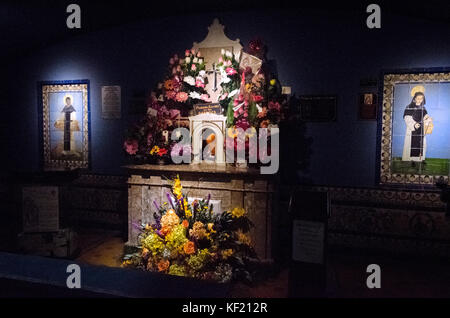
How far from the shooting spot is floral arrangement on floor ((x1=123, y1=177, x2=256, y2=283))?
394cm

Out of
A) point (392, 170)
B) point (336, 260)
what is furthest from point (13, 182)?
point (392, 170)

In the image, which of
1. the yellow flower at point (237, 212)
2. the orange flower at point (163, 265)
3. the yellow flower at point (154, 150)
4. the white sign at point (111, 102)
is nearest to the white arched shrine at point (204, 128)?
the yellow flower at point (154, 150)

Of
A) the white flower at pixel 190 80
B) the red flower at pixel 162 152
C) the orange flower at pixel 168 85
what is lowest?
the red flower at pixel 162 152

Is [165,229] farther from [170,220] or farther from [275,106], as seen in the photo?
[275,106]

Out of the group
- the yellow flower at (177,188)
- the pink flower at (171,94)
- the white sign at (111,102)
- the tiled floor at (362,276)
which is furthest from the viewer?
the white sign at (111,102)

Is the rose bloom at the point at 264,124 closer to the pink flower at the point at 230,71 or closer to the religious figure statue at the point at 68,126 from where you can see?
the pink flower at the point at 230,71

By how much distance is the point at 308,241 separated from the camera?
246 centimetres

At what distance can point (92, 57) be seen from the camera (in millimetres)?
6324

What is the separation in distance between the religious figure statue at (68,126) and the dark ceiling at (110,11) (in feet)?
4.36

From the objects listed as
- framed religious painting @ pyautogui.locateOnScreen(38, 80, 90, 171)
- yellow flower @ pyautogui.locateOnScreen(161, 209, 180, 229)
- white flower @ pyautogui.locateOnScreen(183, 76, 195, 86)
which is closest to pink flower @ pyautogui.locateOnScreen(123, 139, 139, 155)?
white flower @ pyautogui.locateOnScreen(183, 76, 195, 86)

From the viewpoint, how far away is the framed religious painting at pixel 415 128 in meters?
4.80

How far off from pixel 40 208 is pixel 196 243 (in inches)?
96.6

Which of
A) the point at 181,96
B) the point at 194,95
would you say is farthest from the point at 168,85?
the point at 194,95

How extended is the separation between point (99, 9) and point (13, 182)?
9.70 ft
